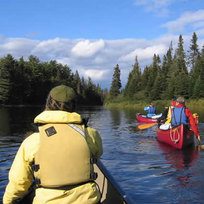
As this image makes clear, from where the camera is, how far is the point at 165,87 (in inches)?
2384

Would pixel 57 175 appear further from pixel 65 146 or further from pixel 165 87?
pixel 165 87

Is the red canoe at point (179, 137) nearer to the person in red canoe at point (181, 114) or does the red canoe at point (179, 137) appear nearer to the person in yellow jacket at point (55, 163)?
the person in red canoe at point (181, 114)

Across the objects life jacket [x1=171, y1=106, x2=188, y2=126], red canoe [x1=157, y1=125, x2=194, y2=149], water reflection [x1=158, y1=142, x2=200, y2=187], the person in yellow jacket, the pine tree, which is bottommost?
water reflection [x1=158, y1=142, x2=200, y2=187]

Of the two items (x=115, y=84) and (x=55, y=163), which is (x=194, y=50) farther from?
(x=55, y=163)

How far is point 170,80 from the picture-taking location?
57906mm

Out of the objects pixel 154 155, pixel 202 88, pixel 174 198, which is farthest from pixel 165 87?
pixel 174 198

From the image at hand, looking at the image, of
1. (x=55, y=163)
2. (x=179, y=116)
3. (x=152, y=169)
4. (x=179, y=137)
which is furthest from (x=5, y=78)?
(x=55, y=163)

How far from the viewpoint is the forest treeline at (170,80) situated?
2035 inches

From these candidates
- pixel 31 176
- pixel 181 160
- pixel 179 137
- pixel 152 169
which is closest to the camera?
pixel 31 176

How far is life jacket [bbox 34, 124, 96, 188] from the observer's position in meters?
2.33

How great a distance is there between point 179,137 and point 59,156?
817 cm

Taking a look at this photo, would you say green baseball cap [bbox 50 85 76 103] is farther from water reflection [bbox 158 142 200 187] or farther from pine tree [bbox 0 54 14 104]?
pine tree [bbox 0 54 14 104]

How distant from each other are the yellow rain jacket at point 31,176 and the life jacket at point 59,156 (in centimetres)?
5

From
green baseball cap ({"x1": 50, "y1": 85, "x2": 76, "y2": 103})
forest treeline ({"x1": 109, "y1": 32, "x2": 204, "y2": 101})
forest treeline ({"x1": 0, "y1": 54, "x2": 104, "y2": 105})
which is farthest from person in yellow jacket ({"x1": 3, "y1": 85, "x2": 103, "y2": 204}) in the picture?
forest treeline ({"x1": 0, "y1": 54, "x2": 104, "y2": 105})
